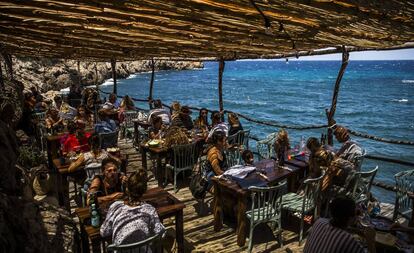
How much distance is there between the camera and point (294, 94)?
2317 inches

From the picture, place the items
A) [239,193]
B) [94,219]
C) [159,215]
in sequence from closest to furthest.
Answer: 1. [94,219]
2. [159,215]
3. [239,193]

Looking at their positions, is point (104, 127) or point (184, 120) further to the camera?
point (184, 120)

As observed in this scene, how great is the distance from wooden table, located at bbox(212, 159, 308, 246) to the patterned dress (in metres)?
1.69

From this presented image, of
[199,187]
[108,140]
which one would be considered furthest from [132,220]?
[108,140]

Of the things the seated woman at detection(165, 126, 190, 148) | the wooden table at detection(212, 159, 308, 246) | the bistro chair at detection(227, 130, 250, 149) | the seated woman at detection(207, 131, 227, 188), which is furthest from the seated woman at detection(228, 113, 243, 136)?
the seated woman at detection(207, 131, 227, 188)

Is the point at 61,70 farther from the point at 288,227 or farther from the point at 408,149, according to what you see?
the point at 288,227

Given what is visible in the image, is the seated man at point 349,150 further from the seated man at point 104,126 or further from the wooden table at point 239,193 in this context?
the seated man at point 104,126

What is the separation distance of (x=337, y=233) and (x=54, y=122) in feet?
27.4

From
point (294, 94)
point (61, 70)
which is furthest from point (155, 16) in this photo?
point (294, 94)

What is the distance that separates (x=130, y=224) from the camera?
10.3ft

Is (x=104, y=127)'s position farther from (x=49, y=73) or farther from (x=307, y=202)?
(x=49, y=73)

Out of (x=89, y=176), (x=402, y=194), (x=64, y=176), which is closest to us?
(x=402, y=194)

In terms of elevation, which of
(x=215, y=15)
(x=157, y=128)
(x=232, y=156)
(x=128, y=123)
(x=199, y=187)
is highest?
(x=215, y=15)

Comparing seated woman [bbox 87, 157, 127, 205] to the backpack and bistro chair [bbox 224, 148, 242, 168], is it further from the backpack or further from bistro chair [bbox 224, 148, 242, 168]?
bistro chair [bbox 224, 148, 242, 168]
